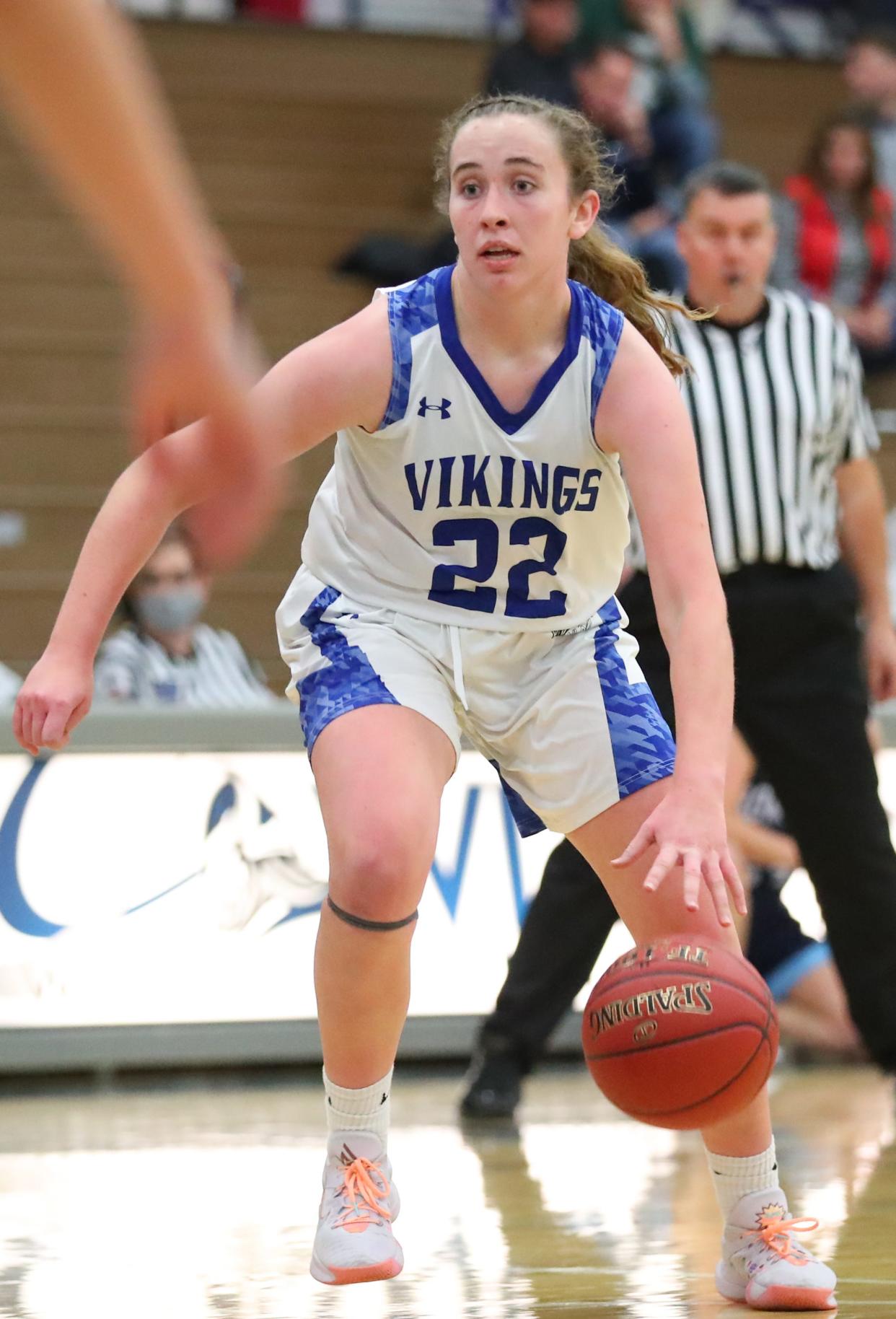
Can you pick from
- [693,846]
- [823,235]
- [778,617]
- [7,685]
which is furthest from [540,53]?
[693,846]

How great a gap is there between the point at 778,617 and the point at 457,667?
5.85ft

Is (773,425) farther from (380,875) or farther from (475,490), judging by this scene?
(380,875)

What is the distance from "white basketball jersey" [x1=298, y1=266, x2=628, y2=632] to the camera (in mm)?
3096

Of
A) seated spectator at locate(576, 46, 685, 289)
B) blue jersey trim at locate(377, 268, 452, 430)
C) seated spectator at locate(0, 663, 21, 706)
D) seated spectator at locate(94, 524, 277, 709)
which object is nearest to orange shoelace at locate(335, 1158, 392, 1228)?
blue jersey trim at locate(377, 268, 452, 430)

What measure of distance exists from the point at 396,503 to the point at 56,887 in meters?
2.60

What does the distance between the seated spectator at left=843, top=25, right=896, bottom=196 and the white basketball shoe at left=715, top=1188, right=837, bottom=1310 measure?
23.0 feet

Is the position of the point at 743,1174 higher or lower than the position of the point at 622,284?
lower

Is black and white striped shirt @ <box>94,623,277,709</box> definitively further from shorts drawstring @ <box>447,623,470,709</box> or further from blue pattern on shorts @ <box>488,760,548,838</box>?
shorts drawstring @ <box>447,623,470,709</box>

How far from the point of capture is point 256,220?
1043 centimetres

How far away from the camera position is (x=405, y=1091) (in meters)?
5.40

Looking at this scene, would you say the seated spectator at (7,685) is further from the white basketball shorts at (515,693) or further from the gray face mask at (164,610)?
the white basketball shorts at (515,693)

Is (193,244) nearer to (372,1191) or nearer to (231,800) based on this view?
(372,1191)

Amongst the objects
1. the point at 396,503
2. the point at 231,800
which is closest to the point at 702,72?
Answer: the point at 231,800

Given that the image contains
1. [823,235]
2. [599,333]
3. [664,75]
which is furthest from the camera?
[664,75]
